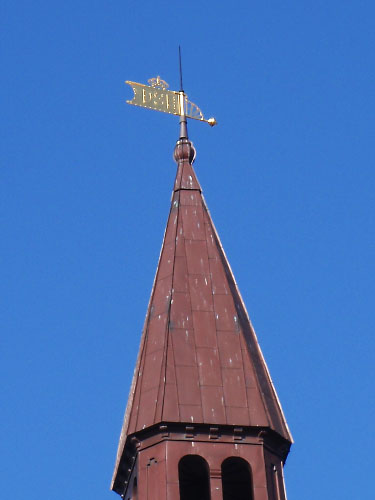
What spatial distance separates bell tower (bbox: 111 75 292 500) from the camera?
38.4 metres

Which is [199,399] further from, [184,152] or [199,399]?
[184,152]

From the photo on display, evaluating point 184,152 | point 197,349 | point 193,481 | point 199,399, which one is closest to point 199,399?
point 199,399

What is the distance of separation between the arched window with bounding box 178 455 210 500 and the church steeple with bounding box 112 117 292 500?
0.08 ft

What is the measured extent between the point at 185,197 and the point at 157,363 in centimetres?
594

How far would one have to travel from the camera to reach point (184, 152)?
45219mm

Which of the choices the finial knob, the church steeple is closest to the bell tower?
the church steeple

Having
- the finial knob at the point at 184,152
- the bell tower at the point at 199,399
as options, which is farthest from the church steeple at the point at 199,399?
the finial knob at the point at 184,152

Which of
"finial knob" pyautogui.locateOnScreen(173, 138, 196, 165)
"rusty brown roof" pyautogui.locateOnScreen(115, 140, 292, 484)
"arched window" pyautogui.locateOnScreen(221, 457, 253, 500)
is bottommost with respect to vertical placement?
"arched window" pyautogui.locateOnScreen(221, 457, 253, 500)

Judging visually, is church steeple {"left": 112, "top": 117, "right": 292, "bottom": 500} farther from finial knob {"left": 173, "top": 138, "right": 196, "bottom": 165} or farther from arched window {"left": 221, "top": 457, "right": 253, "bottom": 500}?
finial knob {"left": 173, "top": 138, "right": 196, "bottom": 165}

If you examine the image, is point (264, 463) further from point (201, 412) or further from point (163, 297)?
point (163, 297)

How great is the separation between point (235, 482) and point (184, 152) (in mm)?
9785

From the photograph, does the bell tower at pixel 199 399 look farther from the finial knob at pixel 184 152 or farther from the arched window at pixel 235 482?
the finial knob at pixel 184 152

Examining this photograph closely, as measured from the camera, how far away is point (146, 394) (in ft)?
129

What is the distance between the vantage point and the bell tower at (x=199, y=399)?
126 feet
